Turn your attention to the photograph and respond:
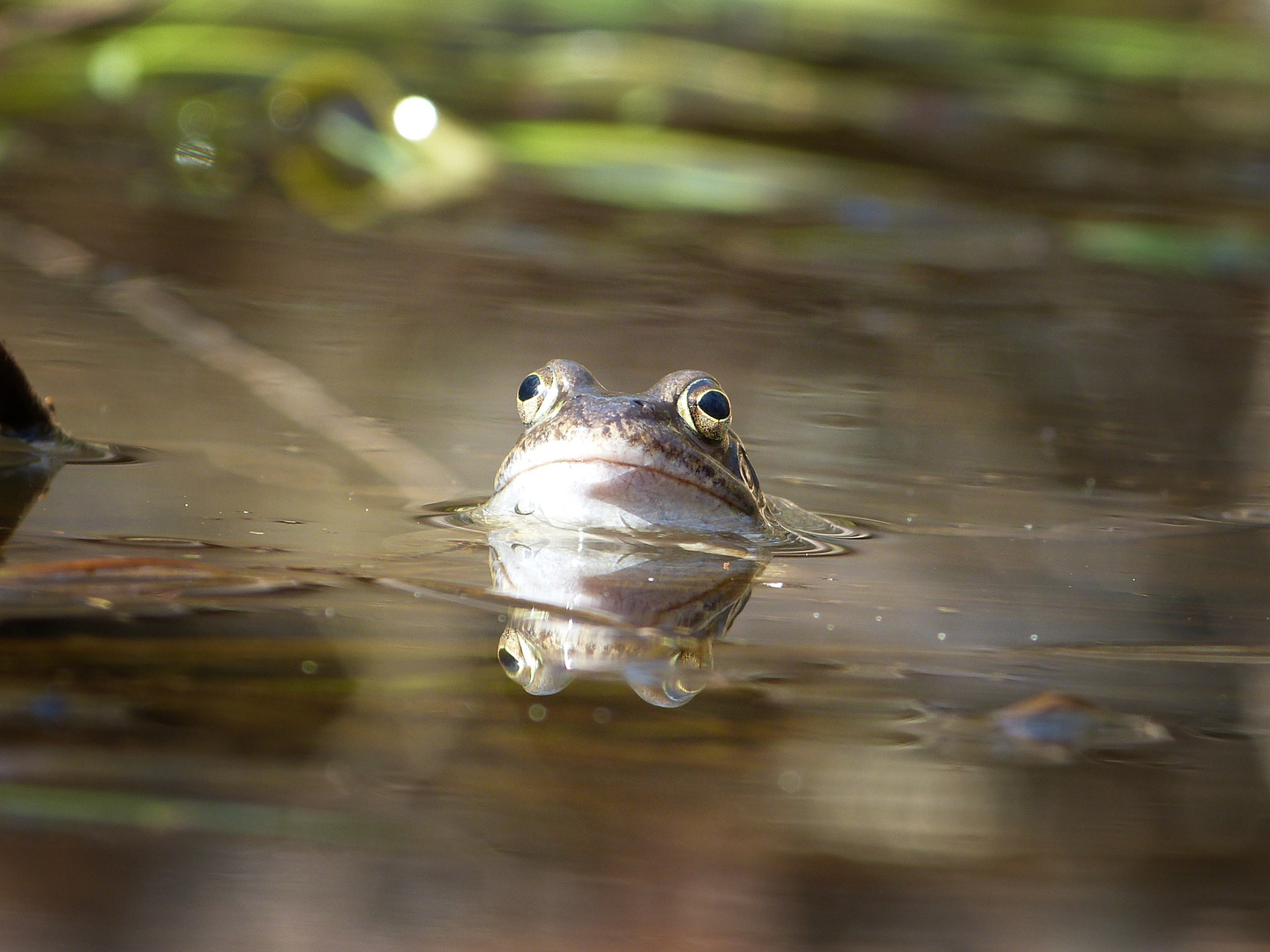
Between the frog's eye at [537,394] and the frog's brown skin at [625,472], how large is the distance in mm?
74

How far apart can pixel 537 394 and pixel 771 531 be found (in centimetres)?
64

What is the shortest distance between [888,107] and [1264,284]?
3.09 meters

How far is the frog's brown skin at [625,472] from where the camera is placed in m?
3.03

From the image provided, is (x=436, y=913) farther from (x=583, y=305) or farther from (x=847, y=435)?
(x=583, y=305)

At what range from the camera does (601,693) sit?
160cm

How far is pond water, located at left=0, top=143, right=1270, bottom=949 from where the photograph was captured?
3.72 ft

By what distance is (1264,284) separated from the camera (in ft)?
21.9

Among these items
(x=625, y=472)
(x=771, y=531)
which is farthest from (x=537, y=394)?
(x=771, y=531)

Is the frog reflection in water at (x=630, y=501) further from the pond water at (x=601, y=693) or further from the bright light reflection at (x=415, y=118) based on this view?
the bright light reflection at (x=415, y=118)

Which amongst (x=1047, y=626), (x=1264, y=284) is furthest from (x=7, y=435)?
(x=1264, y=284)

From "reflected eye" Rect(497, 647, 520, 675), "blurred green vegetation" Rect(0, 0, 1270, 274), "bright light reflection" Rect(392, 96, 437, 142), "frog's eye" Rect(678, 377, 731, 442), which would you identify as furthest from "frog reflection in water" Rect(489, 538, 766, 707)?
"bright light reflection" Rect(392, 96, 437, 142)

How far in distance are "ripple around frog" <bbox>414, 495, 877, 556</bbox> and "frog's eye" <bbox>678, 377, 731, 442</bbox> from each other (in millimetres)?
219

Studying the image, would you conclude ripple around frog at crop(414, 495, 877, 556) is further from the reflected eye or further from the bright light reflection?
the bright light reflection

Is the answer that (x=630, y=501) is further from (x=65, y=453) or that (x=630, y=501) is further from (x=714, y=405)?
(x=65, y=453)
